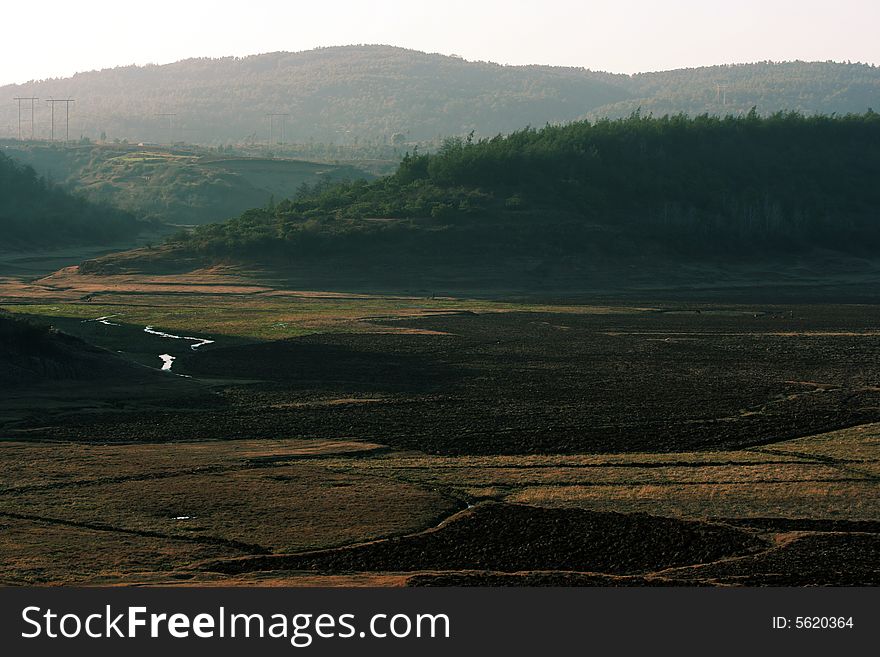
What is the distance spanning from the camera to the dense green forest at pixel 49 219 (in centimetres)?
16662

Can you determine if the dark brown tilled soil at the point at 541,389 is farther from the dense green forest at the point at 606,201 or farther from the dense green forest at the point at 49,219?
the dense green forest at the point at 49,219

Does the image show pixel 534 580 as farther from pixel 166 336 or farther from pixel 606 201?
pixel 606 201

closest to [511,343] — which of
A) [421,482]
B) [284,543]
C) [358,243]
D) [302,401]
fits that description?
[302,401]

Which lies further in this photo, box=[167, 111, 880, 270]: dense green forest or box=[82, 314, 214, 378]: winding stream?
box=[167, 111, 880, 270]: dense green forest

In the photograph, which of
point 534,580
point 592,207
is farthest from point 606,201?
point 534,580

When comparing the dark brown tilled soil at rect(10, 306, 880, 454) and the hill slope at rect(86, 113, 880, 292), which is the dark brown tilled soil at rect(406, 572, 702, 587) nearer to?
the dark brown tilled soil at rect(10, 306, 880, 454)

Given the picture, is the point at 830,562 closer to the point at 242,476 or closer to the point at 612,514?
the point at 612,514

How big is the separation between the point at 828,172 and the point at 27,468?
14502 centimetres

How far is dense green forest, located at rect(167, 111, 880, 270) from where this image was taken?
137125 mm

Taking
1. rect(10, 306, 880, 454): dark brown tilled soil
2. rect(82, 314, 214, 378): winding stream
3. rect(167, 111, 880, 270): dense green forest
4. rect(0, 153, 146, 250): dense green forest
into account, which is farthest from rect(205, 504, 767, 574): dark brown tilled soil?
rect(0, 153, 146, 250): dense green forest

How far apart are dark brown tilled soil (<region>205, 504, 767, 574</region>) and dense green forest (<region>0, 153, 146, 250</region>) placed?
133 m

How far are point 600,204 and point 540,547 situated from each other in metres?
123

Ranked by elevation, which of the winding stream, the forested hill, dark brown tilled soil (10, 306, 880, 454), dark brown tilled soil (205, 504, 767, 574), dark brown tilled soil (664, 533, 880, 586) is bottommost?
the winding stream

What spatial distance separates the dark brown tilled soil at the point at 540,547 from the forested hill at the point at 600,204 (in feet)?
318
